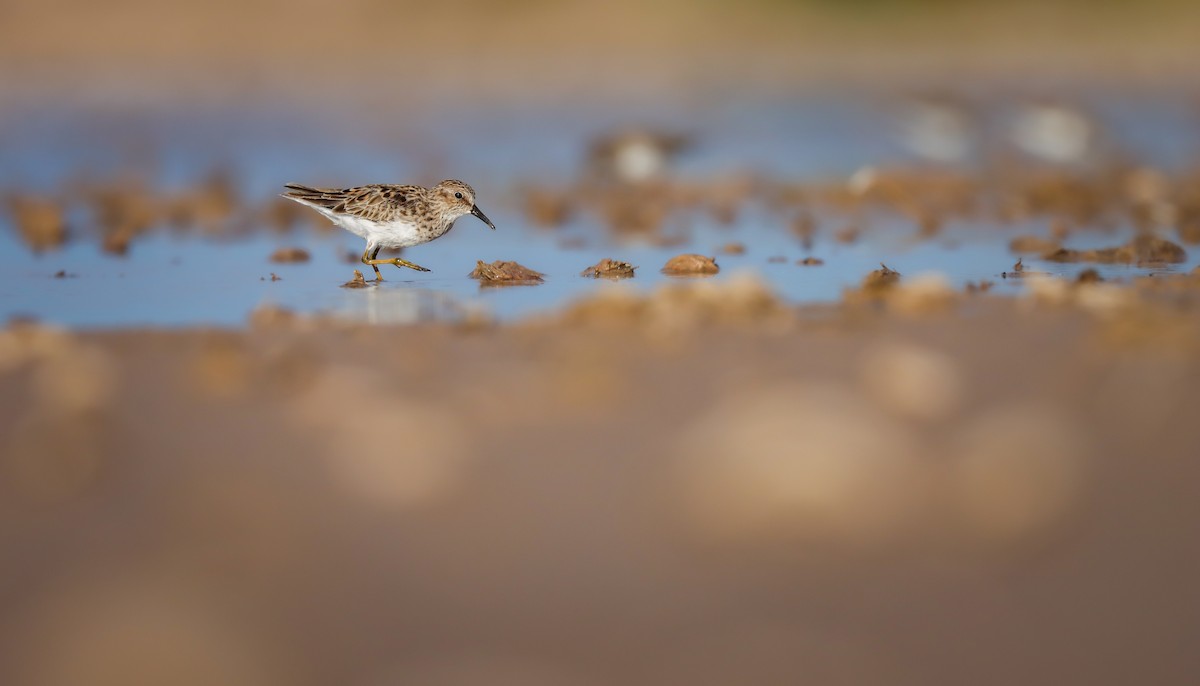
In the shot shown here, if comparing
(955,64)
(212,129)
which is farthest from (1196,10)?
(212,129)

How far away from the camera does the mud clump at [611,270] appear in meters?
9.48

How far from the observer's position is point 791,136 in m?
22.5

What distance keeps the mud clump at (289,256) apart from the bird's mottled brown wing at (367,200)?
0.43 metres

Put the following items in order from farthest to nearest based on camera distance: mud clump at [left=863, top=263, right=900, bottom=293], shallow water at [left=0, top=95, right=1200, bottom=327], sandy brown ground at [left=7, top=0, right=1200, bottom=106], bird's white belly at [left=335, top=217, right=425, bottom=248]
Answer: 1. sandy brown ground at [left=7, top=0, right=1200, bottom=106]
2. bird's white belly at [left=335, top=217, right=425, bottom=248]
3. shallow water at [left=0, top=95, right=1200, bottom=327]
4. mud clump at [left=863, top=263, right=900, bottom=293]

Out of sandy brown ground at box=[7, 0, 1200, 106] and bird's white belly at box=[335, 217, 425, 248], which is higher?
sandy brown ground at box=[7, 0, 1200, 106]

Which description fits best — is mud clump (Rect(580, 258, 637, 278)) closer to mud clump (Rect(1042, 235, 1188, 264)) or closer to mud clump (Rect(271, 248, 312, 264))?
mud clump (Rect(271, 248, 312, 264))

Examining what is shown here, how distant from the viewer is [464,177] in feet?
55.5

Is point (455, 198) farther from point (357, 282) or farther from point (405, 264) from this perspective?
point (357, 282)

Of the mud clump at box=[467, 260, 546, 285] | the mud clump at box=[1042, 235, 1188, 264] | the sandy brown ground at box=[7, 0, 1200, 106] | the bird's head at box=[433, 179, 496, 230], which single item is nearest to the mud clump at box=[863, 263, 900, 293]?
the mud clump at box=[1042, 235, 1188, 264]

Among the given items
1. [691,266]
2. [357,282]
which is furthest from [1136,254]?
[357,282]

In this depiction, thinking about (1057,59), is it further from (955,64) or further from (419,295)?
(419,295)

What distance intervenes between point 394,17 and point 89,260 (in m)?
31.8

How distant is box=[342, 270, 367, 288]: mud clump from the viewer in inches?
369

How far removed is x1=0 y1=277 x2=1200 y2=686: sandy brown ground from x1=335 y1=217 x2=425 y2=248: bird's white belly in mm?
3633
